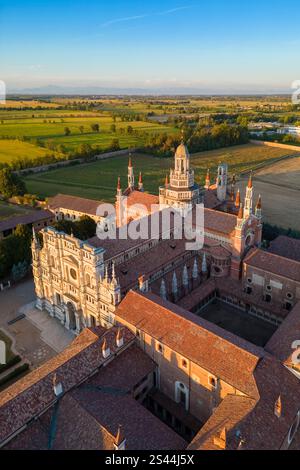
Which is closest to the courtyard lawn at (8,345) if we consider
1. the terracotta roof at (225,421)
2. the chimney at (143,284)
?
the chimney at (143,284)

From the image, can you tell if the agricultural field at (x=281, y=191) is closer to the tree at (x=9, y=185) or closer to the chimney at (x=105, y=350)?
the chimney at (x=105, y=350)

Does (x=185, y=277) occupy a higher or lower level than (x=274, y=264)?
lower

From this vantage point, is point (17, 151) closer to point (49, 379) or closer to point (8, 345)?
point (8, 345)

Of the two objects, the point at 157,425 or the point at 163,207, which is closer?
the point at 157,425

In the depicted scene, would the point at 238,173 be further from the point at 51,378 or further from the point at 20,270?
the point at 51,378

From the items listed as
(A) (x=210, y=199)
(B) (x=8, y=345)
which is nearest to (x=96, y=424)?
(B) (x=8, y=345)
